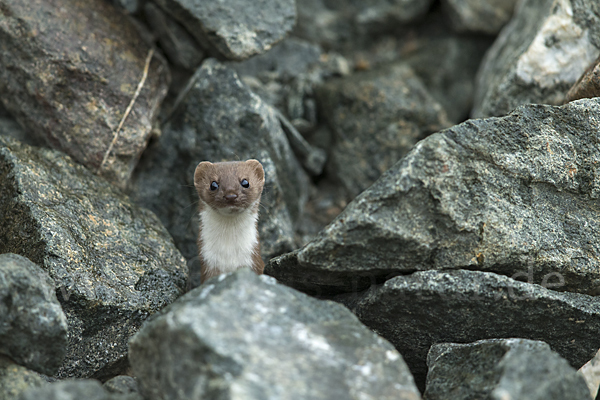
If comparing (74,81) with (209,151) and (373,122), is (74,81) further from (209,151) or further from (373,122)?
(373,122)

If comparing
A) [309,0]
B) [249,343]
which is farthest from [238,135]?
[249,343]

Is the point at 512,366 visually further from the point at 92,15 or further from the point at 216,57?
the point at 92,15

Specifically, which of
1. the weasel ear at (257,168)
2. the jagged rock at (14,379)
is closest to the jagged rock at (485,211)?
the weasel ear at (257,168)

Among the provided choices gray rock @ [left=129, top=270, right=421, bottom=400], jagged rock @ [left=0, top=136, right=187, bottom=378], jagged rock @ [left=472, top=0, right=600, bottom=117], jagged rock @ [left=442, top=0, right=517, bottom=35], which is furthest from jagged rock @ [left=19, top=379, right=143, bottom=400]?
jagged rock @ [left=442, top=0, right=517, bottom=35]

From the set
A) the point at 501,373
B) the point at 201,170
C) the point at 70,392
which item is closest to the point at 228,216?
the point at 201,170

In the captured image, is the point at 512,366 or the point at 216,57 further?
the point at 216,57

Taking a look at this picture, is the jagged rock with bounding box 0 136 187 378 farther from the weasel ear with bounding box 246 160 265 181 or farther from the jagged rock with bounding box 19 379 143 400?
the jagged rock with bounding box 19 379 143 400

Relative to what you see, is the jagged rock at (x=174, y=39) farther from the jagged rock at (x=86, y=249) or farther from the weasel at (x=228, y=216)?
the jagged rock at (x=86, y=249)
